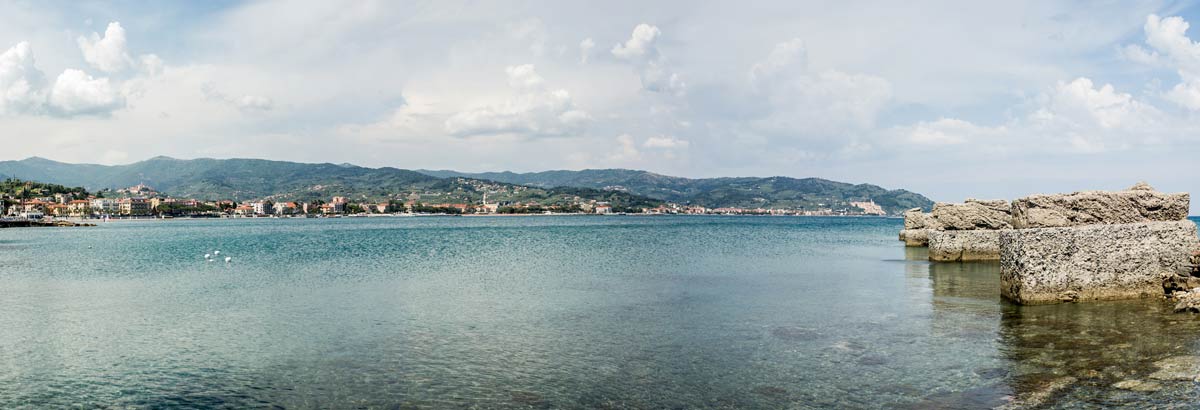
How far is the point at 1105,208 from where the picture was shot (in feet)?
56.3

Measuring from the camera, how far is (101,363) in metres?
13.3

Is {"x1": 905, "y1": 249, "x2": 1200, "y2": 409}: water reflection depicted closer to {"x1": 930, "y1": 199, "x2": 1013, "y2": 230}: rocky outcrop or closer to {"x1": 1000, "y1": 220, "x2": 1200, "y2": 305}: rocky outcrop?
{"x1": 1000, "y1": 220, "x2": 1200, "y2": 305}: rocky outcrop

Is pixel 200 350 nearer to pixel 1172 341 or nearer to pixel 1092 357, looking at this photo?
pixel 1092 357

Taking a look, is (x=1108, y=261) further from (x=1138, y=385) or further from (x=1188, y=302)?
(x=1138, y=385)

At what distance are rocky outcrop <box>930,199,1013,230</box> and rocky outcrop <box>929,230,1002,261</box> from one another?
33 cm

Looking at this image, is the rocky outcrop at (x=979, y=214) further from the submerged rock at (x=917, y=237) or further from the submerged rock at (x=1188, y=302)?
the submerged rock at (x=917, y=237)

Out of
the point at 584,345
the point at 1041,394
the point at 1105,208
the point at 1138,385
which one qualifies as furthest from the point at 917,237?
the point at 1041,394

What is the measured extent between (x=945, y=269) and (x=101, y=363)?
92.7 ft

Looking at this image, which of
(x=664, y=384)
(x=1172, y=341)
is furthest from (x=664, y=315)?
(x=1172, y=341)

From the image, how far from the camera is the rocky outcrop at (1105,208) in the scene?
55.6 feet

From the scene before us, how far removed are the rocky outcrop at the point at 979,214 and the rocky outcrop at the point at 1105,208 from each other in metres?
12.5

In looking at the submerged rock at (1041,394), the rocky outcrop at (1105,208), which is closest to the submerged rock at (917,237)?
the rocky outcrop at (1105,208)

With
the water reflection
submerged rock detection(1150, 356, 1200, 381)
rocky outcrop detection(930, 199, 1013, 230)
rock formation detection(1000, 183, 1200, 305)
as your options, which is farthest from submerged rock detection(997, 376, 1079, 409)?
rocky outcrop detection(930, 199, 1013, 230)

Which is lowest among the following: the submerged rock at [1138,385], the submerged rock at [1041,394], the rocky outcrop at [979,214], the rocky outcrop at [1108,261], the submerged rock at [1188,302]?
the submerged rock at [1041,394]
